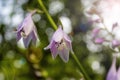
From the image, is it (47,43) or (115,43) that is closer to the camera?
(115,43)

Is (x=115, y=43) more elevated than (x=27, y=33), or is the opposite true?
(x=27, y=33)

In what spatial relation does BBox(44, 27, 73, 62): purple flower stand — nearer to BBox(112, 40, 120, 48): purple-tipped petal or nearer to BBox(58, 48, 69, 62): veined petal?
BBox(58, 48, 69, 62): veined petal

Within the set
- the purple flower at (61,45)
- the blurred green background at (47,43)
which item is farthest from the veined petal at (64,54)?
the blurred green background at (47,43)

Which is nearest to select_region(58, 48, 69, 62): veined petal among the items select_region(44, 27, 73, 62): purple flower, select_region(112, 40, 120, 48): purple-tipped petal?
select_region(44, 27, 73, 62): purple flower

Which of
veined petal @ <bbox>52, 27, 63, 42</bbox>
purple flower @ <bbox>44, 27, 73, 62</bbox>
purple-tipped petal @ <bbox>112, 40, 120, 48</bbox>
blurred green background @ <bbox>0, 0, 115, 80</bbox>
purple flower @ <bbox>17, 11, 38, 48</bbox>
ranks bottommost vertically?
purple-tipped petal @ <bbox>112, 40, 120, 48</bbox>

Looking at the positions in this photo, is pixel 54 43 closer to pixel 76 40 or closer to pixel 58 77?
pixel 58 77

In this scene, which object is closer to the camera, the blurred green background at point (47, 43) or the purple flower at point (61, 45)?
the purple flower at point (61, 45)

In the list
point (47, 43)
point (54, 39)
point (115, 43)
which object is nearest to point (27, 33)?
point (54, 39)

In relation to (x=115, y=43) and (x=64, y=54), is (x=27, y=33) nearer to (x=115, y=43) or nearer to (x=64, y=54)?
(x=64, y=54)

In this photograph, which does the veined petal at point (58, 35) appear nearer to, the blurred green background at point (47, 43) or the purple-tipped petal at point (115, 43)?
the purple-tipped petal at point (115, 43)
